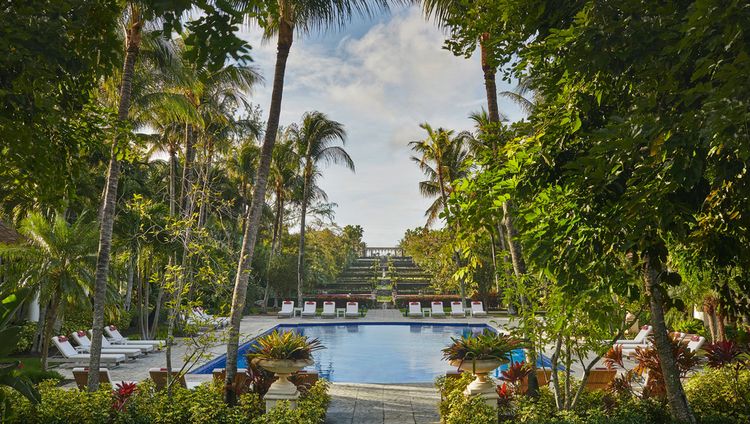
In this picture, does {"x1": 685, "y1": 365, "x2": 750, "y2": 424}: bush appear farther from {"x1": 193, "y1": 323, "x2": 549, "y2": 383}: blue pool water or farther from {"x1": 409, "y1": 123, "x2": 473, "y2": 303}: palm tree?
{"x1": 409, "y1": 123, "x2": 473, "y2": 303}: palm tree

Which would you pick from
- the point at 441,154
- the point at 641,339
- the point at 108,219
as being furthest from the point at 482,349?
the point at 441,154

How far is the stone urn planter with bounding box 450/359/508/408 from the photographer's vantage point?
7.30 meters

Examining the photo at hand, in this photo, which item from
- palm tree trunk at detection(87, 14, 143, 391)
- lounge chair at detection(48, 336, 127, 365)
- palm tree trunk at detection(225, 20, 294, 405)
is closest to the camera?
palm tree trunk at detection(225, 20, 294, 405)

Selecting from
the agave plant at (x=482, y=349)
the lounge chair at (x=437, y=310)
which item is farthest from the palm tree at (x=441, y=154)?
the agave plant at (x=482, y=349)

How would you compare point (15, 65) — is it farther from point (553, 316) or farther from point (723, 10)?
point (553, 316)

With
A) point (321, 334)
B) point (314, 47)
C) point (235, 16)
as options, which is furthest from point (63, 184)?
point (321, 334)

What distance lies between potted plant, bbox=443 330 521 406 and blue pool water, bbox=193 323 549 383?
10.4 feet

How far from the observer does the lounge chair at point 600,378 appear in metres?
9.75

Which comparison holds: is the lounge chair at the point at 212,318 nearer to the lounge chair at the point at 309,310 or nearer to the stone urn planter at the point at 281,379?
the stone urn planter at the point at 281,379

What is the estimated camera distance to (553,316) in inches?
235

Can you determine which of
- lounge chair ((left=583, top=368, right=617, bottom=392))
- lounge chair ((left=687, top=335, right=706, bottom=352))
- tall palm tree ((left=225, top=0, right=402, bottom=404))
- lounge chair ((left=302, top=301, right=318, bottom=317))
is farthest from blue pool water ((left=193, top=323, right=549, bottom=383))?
tall palm tree ((left=225, top=0, right=402, bottom=404))

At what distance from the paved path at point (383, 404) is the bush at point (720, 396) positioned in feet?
11.8

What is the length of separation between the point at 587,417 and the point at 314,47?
9149mm

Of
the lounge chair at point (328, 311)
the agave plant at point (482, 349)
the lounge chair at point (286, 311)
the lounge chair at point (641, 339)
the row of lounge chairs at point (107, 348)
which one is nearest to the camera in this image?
the agave plant at point (482, 349)
